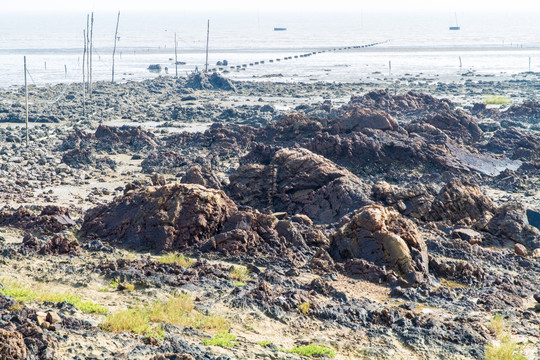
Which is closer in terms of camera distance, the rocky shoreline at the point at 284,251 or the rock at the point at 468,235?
the rocky shoreline at the point at 284,251

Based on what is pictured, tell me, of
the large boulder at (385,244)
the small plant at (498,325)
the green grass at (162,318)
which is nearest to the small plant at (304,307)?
the green grass at (162,318)

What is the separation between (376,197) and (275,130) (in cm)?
1351

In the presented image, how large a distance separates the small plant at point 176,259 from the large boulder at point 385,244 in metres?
3.14

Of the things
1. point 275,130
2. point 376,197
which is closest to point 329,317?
point 376,197

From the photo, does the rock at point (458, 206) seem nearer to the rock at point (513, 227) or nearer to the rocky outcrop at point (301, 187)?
the rock at point (513, 227)

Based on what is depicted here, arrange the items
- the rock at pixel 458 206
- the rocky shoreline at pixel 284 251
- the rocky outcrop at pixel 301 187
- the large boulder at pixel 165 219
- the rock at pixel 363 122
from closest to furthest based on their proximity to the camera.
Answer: the rocky shoreline at pixel 284 251
the large boulder at pixel 165 219
the rock at pixel 458 206
the rocky outcrop at pixel 301 187
the rock at pixel 363 122

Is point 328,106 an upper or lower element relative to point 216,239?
upper

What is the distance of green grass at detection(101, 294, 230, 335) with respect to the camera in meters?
10.2

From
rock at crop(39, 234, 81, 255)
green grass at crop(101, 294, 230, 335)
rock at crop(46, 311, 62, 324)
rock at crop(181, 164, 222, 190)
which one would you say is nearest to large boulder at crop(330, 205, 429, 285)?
green grass at crop(101, 294, 230, 335)

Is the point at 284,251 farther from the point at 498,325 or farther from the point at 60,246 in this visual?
the point at 498,325

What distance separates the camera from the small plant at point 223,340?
1007 cm

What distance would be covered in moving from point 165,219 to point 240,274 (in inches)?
112

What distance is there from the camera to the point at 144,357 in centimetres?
912

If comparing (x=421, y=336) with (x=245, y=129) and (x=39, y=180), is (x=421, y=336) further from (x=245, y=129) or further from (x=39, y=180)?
(x=245, y=129)
